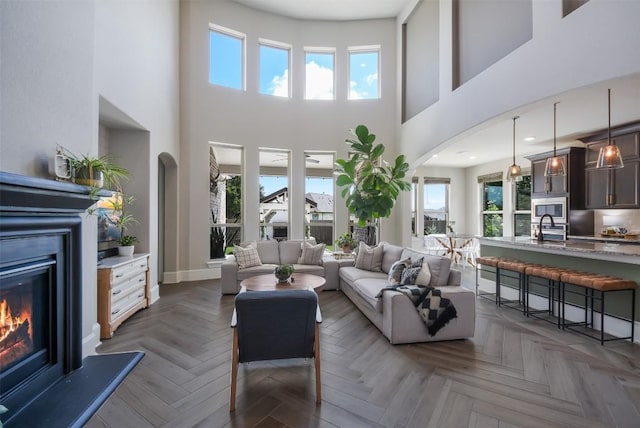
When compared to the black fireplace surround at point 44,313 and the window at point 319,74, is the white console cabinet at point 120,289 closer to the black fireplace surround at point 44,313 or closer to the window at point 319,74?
the black fireplace surround at point 44,313

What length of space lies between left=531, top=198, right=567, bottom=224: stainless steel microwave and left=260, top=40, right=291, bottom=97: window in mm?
6078

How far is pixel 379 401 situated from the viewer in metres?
2.22

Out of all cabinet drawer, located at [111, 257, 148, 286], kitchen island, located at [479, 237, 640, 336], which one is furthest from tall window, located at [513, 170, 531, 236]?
cabinet drawer, located at [111, 257, 148, 286]

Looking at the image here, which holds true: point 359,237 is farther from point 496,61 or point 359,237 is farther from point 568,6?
point 568,6

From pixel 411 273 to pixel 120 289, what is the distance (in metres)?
3.52

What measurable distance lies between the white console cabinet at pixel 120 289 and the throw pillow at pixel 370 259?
3332 mm

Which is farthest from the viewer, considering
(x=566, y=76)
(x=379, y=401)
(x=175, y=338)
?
(x=175, y=338)

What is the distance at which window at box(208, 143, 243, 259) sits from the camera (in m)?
6.71

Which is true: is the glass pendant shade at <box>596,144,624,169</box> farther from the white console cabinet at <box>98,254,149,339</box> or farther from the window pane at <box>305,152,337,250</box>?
the white console cabinet at <box>98,254,149,339</box>

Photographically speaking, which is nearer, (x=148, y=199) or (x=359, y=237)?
(x=148, y=199)

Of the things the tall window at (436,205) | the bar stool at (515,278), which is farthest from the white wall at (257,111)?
the bar stool at (515,278)

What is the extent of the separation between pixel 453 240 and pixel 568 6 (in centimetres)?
623

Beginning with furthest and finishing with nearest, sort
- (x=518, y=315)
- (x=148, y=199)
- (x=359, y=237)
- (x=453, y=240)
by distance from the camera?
(x=453, y=240), (x=359, y=237), (x=148, y=199), (x=518, y=315)

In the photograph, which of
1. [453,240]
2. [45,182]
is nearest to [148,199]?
[45,182]
